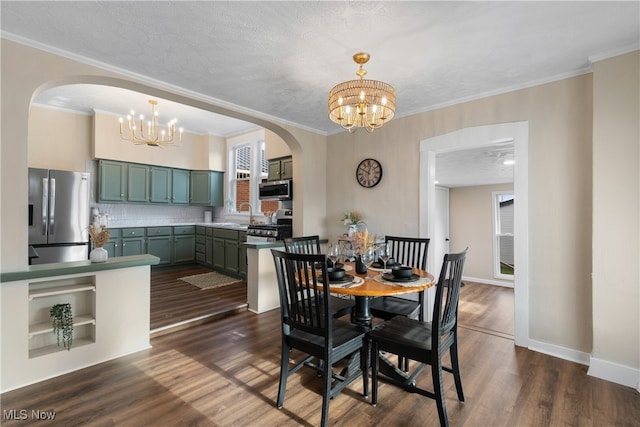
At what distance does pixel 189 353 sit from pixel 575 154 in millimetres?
3971

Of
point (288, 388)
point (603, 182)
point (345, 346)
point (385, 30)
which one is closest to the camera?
point (345, 346)

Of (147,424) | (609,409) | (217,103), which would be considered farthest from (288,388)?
(217,103)

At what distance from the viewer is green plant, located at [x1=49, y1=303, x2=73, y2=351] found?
92.7 inches

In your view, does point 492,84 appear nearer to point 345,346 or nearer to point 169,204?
point 345,346

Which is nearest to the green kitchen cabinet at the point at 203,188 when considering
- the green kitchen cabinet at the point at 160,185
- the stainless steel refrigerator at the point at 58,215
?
the green kitchen cabinet at the point at 160,185

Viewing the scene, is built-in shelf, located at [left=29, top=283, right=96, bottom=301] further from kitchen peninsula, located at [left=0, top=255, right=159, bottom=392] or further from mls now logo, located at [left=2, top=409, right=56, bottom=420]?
mls now logo, located at [left=2, top=409, right=56, bottom=420]

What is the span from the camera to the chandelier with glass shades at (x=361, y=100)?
2.20 metres

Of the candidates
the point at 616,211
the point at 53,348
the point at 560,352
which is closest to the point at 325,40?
the point at 616,211

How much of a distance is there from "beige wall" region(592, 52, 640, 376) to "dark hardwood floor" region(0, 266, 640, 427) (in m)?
0.39

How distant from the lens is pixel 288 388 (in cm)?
219

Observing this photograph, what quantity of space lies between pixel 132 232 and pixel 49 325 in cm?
352

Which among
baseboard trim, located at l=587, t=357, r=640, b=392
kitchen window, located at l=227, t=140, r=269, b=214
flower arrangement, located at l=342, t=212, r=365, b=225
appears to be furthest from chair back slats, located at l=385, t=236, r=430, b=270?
kitchen window, located at l=227, t=140, r=269, b=214

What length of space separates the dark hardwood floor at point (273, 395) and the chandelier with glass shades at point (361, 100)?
2109mm

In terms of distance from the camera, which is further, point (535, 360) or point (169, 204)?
point (169, 204)
